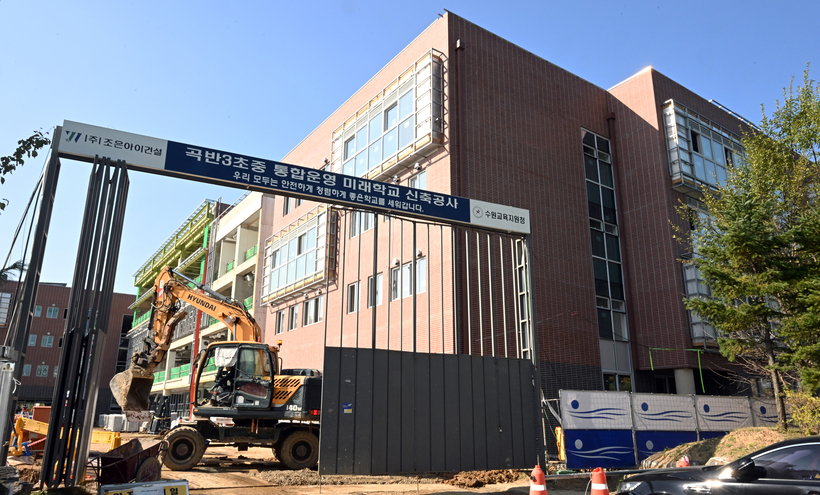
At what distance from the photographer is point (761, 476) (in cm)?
696

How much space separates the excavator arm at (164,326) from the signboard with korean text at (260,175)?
8.69 m

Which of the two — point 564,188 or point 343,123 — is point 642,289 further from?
point 343,123

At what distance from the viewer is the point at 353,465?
35.4 ft

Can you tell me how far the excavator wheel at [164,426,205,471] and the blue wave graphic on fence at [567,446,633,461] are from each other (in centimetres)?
944

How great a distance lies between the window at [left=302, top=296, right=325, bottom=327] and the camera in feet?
93.6

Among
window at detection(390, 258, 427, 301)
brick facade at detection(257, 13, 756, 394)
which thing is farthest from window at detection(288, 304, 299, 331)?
window at detection(390, 258, 427, 301)

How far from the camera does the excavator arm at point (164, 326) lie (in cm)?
1809

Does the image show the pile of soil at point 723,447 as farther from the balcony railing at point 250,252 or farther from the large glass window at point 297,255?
the balcony railing at point 250,252

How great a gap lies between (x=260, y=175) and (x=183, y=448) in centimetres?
809

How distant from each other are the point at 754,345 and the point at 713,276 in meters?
2.29

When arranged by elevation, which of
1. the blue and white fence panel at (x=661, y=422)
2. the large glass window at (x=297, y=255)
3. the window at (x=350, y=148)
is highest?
the window at (x=350, y=148)

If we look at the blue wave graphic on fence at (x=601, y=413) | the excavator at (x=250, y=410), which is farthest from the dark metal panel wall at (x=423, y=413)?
the excavator at (x=250, y=410)

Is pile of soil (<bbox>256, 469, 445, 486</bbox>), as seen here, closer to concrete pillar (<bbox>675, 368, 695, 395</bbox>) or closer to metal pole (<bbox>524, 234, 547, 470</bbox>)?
metal pole (<bbox>524, 234, 547, 470</bbox>)

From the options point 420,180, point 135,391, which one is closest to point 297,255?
point 420,180
